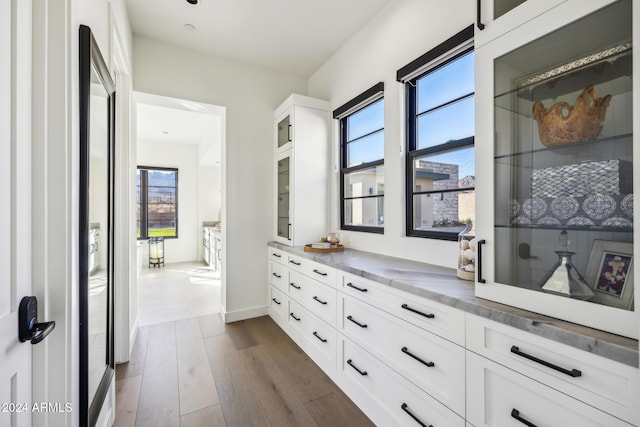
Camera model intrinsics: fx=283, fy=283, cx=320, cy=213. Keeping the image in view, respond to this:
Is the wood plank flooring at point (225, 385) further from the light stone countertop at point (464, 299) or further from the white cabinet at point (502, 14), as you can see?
the white cabinet at point (502, 14)

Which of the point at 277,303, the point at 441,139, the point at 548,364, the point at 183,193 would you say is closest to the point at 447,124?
the point at 441,139

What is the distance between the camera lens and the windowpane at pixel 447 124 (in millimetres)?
1903

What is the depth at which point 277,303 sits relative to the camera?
10.4 ft

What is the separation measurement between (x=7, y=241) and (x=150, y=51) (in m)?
2.80

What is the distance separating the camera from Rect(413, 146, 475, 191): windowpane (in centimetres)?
193

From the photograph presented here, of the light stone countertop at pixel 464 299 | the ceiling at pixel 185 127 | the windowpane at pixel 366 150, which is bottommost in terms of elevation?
the light stone countertop at pixel 464 299

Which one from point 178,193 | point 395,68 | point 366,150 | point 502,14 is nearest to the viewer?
point 502,14

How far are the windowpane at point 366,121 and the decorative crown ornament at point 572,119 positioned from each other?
5.33 ft

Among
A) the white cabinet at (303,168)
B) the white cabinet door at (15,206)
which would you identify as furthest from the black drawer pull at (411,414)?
the white cabinet at (303,168)

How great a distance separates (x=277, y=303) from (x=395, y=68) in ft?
8.56

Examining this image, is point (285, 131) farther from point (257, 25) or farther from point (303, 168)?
point (257, 25)

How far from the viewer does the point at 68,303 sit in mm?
1026

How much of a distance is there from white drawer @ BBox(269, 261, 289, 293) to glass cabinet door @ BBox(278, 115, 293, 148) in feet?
4.57

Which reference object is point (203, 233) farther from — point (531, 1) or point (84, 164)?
point (531, 1)
